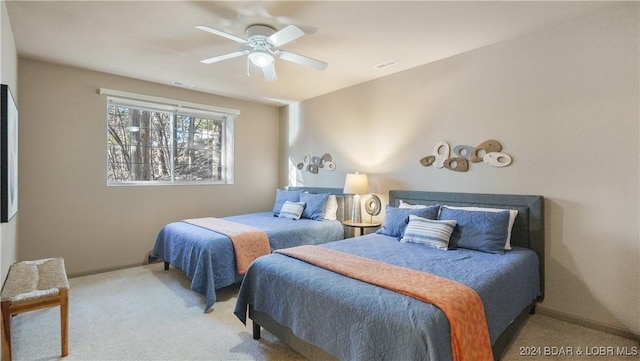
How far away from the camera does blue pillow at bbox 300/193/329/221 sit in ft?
13.7

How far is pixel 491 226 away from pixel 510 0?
5.68ft

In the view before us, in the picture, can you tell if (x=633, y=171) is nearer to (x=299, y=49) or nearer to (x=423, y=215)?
(x=423, y=215)

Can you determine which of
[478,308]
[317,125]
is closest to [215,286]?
[478,308]

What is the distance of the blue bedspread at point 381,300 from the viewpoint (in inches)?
57.5

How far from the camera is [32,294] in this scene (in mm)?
2059

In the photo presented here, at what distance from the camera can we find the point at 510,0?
2252mm

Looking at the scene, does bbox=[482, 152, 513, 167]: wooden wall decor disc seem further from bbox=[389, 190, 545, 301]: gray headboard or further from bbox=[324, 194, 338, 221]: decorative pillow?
bbox=[324, 194, 338, 221]: decorative pillow

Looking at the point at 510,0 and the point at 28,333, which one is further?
the point at 28,333

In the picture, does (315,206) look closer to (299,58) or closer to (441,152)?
(441,152)

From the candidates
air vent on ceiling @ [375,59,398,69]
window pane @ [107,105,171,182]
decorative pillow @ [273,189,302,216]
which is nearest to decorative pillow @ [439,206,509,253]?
air vent on ceiling @ [375,59,398,69]

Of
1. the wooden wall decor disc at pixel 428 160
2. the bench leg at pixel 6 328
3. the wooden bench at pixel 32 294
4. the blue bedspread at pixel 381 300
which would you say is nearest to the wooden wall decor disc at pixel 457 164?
the wooden wall decor disc at pixel 428 160

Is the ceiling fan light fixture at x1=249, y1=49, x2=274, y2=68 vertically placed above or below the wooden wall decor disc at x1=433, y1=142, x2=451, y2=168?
above

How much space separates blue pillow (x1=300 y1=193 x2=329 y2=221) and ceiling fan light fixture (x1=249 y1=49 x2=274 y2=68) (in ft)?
6.69

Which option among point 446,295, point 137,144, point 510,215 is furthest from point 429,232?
point 137,144
